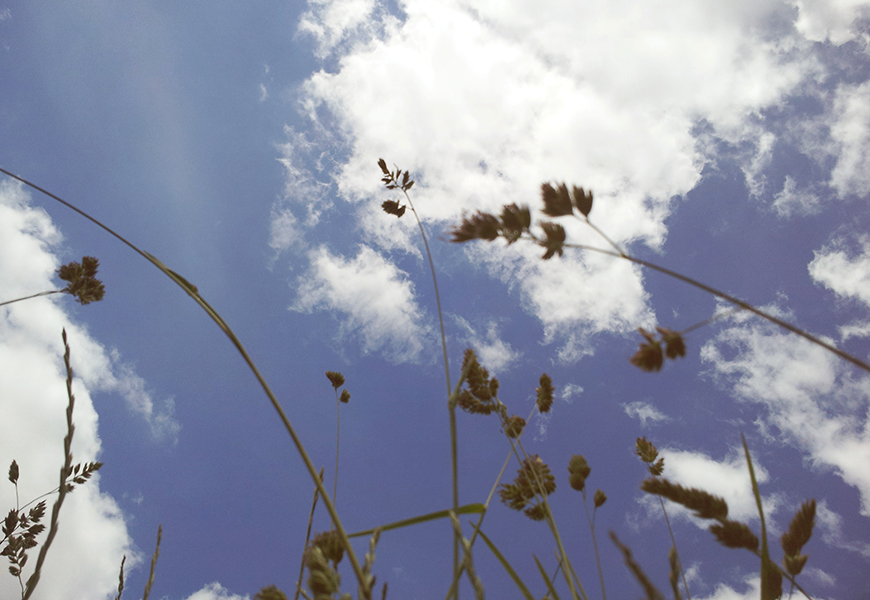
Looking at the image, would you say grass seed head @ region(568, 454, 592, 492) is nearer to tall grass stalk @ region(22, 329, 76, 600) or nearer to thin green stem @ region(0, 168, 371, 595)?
thin green stem @ region(0, 168, 371, 595)

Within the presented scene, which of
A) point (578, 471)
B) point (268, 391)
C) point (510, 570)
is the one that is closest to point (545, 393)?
point (578, 471)

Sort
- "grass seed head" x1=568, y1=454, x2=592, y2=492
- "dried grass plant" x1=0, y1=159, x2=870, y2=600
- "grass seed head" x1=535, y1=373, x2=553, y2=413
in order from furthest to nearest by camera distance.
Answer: "grass seed head" x1=535, y1=373, x2=553, y2=413 < "grass seed head" x1=568, y1=454, x2=592, y2=492 < "dried grass plant" x1=0, y1=159, x2=870, y2=600

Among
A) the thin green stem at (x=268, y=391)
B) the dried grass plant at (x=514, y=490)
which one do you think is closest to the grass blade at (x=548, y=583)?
the dried grass plant at (x=514, y=490)

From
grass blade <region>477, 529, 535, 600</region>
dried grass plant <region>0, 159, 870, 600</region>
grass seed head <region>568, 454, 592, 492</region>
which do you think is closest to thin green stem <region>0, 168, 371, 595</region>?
dried grass plant <region>0, 159, 870, 600</region>

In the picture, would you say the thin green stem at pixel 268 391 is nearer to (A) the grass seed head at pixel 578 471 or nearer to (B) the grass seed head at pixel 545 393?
(A) the grass seed head at pixel 578 471

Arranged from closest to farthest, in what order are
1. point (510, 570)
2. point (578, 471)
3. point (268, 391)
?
point (268, 391) < point (510, 570) < point (578, 471)

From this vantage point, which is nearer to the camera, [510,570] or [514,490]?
[510,570]

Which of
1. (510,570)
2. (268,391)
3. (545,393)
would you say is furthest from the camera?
(545,393)

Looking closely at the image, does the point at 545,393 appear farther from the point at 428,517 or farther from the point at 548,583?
the point at 428,517

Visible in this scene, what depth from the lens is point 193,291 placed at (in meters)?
1.02

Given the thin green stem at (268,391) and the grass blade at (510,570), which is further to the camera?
the grass blade at (510,570)

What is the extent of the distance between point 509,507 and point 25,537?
10.6 ft

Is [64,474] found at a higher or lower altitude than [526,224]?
lower

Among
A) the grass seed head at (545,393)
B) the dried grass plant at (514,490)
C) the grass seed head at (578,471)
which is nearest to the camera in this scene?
the dried grass plant at (514,490)
